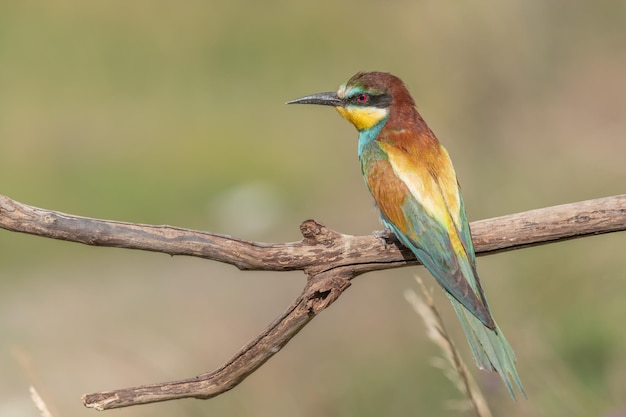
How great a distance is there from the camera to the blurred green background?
3.81 m

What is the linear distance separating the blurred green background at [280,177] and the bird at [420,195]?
0.23m

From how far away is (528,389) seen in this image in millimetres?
3209

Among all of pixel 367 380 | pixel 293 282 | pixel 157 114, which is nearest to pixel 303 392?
pixel 367 380

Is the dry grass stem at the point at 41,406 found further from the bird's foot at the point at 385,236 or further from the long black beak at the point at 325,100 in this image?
the long black beak at the point at 325,100

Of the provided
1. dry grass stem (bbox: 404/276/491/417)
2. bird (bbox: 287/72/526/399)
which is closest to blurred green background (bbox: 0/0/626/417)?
bird (bbox: 287/72/526/399)

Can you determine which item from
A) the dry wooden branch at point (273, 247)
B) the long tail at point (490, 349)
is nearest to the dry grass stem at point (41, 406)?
the dry wooden branch at point (273, 247)

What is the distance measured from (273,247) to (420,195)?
2.12 feet

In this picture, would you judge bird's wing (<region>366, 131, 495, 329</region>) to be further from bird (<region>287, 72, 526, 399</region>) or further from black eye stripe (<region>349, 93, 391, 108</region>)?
black eye stripe (<region>349, 93, 391, 108</region>)

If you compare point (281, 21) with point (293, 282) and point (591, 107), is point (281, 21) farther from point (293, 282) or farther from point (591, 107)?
point (293, 282)

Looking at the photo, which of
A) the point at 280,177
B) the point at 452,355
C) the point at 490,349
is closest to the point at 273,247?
the point at 452,355

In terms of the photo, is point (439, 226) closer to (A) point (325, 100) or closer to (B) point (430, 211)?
(B) point (430, 211)

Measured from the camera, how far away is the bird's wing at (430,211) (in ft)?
9.14

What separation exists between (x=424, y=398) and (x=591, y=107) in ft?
16.0

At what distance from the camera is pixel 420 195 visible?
2957 mm
